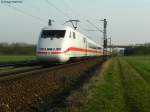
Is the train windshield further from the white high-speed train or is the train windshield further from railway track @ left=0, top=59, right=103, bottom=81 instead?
railway track @ left=0, top=59, right=103, bottom=81

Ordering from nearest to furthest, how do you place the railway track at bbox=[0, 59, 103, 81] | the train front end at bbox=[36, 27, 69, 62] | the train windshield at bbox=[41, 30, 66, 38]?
the railway track at bbox=[0, 59, 103, 81], the train front end at bbox=[36, 27, 69, 62], the train windshield at bbox=[41, 30, 66, 38]

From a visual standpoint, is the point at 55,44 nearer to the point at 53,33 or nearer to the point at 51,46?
the point at 51,46

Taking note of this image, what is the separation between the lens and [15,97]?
10.9 m

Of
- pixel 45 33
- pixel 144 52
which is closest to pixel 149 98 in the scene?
pixel 45 33

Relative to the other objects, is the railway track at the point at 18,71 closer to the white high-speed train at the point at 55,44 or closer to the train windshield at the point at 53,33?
the white high-speed train at the point at 55,44

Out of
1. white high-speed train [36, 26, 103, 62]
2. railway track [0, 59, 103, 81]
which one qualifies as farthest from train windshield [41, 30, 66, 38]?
railway track [0, 59, 103, 81]

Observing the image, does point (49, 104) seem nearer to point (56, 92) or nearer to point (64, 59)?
point (56, 92)

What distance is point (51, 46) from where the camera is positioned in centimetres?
2723

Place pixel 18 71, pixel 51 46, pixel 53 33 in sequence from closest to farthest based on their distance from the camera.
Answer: pixel 18 71, pixel 51 46, pixel 53 33

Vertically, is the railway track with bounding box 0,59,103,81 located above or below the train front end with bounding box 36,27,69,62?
below

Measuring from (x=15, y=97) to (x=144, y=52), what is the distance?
16569cm

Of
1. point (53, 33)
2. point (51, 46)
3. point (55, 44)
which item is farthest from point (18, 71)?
point (53, 33)

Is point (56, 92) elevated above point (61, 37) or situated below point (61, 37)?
below

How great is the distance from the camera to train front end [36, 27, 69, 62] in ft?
87.8
